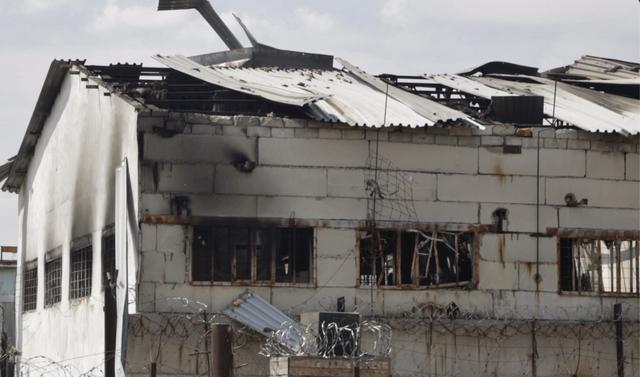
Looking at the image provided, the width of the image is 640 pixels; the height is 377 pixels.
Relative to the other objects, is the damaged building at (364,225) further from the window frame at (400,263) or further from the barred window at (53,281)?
the barred window at (53,281)

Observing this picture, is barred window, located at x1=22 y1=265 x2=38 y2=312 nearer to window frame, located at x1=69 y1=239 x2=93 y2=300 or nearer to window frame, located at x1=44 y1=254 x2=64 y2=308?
window frame, located at x1=44 y1=254 x2=64 y2=308

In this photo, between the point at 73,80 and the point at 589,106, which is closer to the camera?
the point at 589,106

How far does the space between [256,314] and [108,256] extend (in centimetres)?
291

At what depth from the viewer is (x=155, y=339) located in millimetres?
18609

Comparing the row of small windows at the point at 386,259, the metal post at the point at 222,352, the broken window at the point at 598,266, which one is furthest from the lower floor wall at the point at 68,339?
the broken window at the point at 598,266

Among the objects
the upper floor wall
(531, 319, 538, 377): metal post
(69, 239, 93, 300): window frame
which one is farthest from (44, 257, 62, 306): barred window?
(531, 319, 538, 377): metal post

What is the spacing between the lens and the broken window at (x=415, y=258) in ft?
64.7

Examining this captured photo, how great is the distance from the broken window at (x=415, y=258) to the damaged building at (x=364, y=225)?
25 millimetres

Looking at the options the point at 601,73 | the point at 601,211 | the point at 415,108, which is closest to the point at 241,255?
the point at 415,108

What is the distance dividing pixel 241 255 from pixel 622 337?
221 inches

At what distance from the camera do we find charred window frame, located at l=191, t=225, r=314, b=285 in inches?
755

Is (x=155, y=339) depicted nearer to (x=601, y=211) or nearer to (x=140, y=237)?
(x=140, y=237)

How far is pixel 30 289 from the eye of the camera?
95.6ft

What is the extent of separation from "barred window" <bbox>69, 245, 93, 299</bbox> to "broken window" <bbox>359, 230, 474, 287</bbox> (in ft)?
15.3
